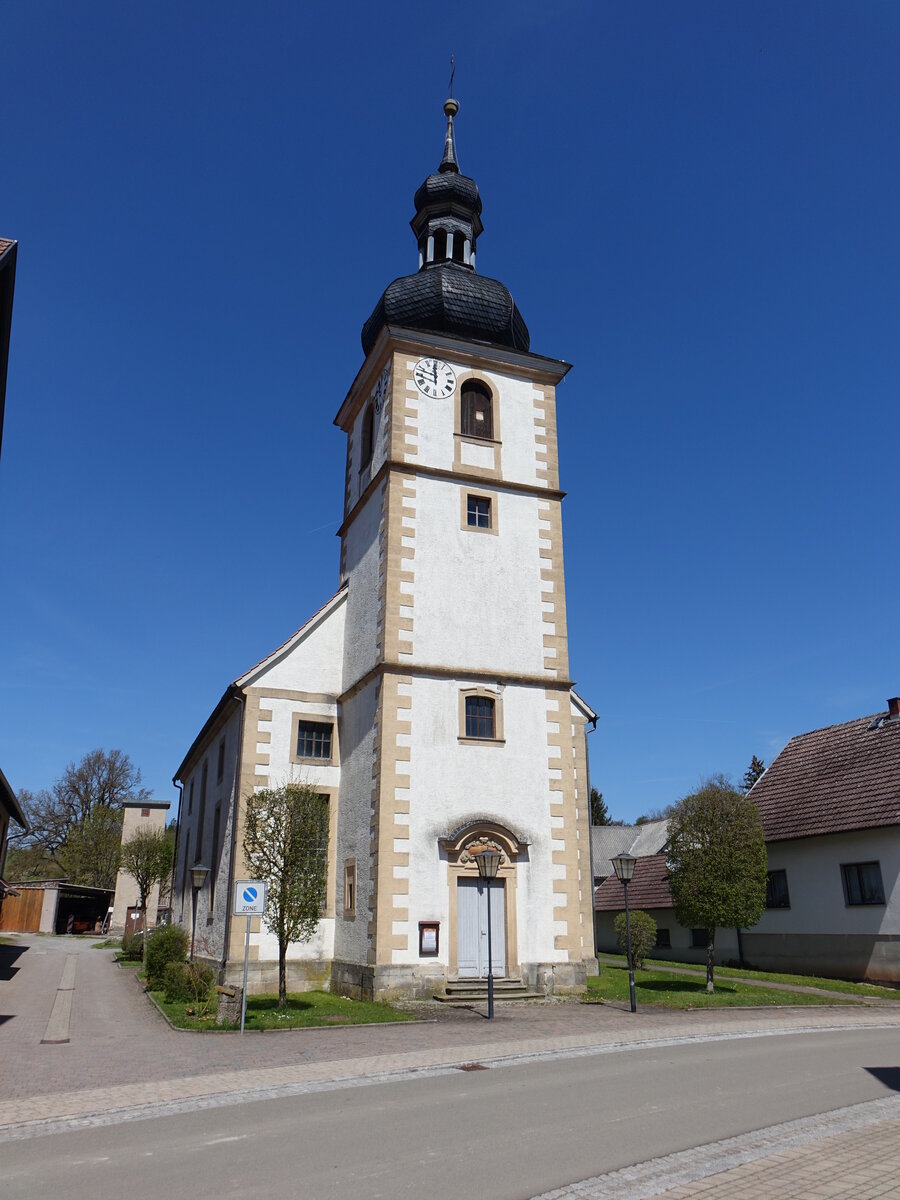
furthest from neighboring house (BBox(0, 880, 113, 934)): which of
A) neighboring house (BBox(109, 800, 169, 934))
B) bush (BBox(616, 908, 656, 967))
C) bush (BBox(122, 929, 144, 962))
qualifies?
bush (BBox(616, 908, 656, 967))

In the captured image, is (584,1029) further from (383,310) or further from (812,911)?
(383,310)

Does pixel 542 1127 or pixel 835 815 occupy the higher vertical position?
pixel 835 815

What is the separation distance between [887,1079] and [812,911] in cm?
1778

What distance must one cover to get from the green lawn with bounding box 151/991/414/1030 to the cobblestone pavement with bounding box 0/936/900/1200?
46cm

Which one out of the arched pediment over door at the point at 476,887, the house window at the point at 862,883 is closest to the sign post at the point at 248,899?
the arched pediment over door at the point at 476,887

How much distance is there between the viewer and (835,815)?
27203 millimetres

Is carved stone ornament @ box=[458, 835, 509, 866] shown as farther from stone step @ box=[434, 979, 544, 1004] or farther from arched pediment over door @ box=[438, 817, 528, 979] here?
stone step @ box=[434, 979, 544, 1004]

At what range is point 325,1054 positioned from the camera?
43.0ft

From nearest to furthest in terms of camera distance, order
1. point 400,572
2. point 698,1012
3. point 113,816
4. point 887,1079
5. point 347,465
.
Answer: point 887,1079, point 698,1012, point 400,572, point 347,465, point 113,816

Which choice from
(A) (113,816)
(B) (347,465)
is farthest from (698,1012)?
(A) (113,816)

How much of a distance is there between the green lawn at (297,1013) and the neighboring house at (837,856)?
14.7 m

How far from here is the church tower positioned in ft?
67.3

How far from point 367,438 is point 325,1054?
18619 millimetres

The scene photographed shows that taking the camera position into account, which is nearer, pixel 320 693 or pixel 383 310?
pixel 320 693
